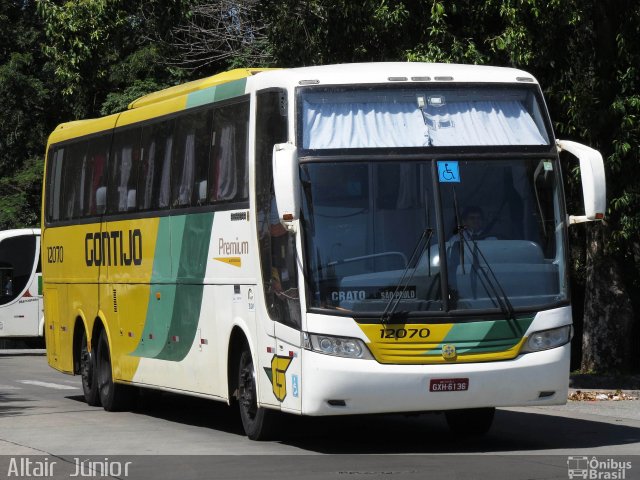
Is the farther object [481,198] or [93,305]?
[93,305]

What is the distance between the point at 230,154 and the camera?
13.7 metres

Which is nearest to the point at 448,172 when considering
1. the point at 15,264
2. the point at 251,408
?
the point at 251,408

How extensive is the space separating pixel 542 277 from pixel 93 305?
767cm

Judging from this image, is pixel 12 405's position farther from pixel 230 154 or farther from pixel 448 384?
pixel 448 384

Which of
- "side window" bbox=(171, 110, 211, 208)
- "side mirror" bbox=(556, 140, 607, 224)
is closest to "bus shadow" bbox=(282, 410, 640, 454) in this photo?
"side mirror" bbox=(556, 140, 607, 224)

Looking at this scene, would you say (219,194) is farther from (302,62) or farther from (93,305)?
(302,62)

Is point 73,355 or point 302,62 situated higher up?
point 302,62

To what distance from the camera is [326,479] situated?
10.4 metres

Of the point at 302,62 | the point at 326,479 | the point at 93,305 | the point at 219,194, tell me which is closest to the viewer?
the point at 326,479

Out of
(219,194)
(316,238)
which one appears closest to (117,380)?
(219,194)

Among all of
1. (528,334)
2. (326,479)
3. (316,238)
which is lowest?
(326,479)

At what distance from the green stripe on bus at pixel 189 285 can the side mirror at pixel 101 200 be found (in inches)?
110

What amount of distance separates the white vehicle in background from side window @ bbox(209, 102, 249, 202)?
2272cm

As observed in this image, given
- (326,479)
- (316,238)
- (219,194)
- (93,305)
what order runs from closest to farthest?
(326,479)
(316,238)
(219,194)
(93,305)
